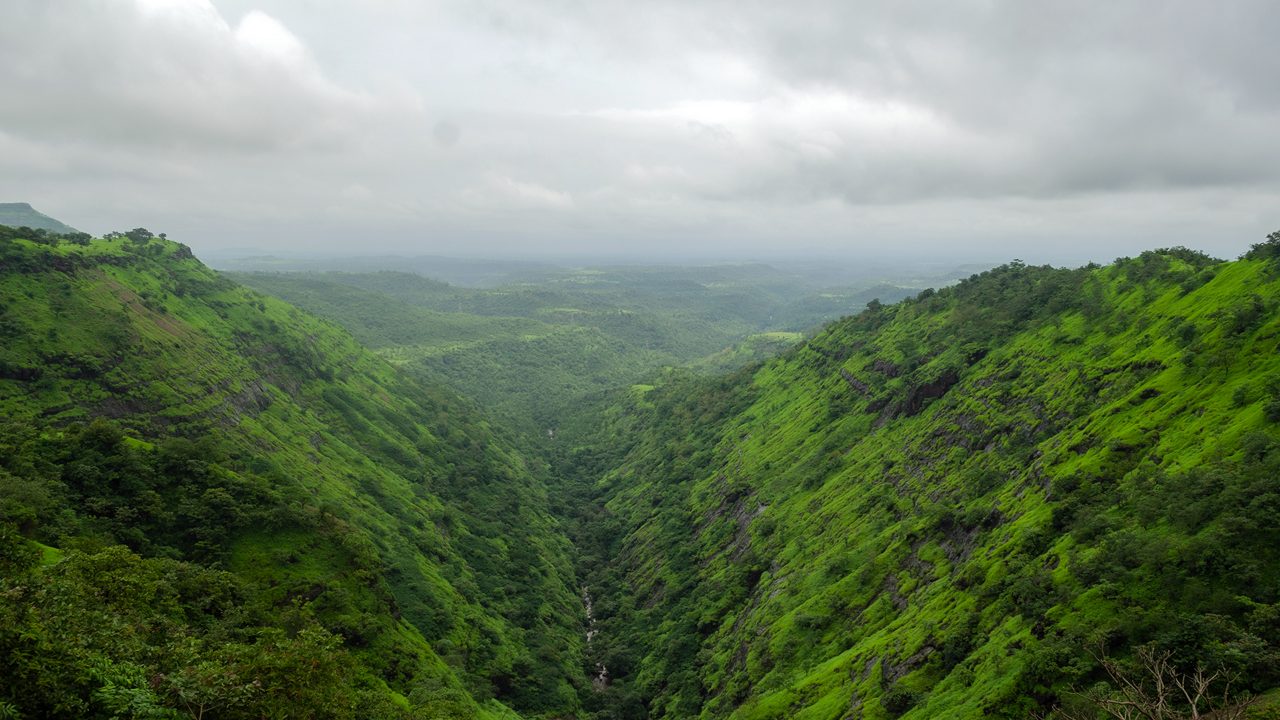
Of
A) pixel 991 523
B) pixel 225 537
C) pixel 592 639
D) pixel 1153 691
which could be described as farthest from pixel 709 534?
pixel 1153 691

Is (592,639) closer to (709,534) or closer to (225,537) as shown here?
(709,534)

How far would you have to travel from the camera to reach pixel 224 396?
135 meters

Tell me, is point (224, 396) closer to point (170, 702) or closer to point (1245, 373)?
point (170, 702)

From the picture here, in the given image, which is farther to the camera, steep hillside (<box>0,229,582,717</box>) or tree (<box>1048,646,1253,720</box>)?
steep hillside (<box>0,229,582,717</box>)

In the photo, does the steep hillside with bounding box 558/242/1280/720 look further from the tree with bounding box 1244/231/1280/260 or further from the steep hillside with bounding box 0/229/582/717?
the steep hillside with bounding box 0/229/582/717

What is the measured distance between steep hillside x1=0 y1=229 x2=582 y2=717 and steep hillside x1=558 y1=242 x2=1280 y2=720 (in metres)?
32.2

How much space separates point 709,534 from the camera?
485 ft

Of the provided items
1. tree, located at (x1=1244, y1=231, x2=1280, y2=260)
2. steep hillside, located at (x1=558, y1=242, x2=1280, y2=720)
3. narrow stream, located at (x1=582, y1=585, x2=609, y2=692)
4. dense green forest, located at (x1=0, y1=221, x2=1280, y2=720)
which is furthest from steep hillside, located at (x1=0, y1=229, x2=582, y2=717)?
tree, located at (x1=1244, y1=231, x2=1280, y2=260)

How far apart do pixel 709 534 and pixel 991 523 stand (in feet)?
262

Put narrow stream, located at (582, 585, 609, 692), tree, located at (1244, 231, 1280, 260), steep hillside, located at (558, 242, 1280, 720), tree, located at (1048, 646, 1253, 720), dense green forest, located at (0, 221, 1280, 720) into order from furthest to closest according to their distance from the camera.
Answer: narrow stream, located at (582, 585, 609, 692) < tree, located at (1244, 231, 1280, 260) < steep hillside, located at (558, 242, 1280, 720) < dense green forest, located at (0, 221, 1280, 720) < tree, located at (1048, 646, 1253, 720)

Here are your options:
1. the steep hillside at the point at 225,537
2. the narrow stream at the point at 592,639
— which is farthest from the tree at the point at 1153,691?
the narrow stream at the point at 592,639

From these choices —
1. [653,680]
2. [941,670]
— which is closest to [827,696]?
[941,670]

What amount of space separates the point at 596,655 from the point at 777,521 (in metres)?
52.0

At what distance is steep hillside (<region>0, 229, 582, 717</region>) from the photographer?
37.8 meters
